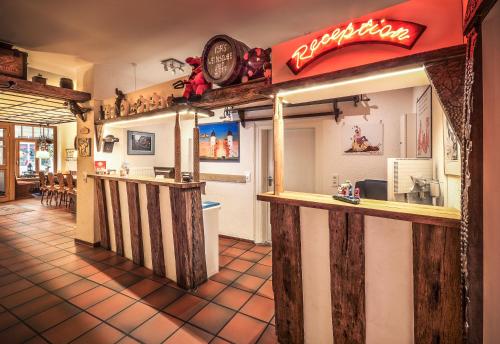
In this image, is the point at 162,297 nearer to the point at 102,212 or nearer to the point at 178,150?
the point at 178,150

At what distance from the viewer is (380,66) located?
157cm

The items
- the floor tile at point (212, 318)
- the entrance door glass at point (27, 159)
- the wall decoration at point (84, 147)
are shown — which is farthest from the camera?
the entrance door glass at point (27, 159)

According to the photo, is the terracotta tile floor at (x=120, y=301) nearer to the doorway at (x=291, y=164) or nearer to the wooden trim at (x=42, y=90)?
the doorway at (x=291, y=164)

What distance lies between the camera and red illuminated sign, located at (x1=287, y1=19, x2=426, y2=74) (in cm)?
148

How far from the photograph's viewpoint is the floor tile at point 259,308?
2459mm

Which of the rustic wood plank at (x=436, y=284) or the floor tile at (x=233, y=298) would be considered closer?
the rustic wood plank at (x=436, y=284)

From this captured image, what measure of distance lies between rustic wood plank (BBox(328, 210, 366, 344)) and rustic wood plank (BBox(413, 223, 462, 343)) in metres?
0.32

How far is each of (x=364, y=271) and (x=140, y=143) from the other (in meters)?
5.79

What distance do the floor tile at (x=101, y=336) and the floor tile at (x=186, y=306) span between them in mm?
496

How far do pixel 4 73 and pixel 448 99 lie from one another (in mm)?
5335

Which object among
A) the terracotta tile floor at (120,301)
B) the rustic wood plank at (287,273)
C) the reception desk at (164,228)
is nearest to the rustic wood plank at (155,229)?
the reception desk at (164,228)

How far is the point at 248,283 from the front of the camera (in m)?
3.12

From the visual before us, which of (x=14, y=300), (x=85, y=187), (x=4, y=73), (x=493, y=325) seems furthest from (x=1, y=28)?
(x=493, y=325)

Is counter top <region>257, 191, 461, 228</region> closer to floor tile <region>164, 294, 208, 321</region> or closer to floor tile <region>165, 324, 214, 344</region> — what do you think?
floor tile <region>165, 324, 214, 344</region>
